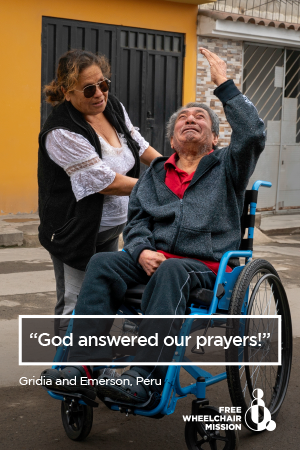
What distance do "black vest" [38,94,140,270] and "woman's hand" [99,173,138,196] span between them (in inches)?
2.4

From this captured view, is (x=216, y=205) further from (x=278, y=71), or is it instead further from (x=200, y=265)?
(x=278, y=71)

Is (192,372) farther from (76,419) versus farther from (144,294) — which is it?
(76,419)

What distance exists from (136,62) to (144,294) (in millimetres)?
7596

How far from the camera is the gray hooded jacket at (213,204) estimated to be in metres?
3.11

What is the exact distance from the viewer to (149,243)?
325 centimetres

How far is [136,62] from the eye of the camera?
10.0m

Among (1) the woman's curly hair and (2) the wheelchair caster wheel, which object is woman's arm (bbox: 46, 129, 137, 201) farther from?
(2) the wheelchair caster wheel

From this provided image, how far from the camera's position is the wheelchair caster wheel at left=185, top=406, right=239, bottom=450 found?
2734 millimetres

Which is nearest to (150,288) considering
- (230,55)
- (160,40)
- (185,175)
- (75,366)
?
(75,366)

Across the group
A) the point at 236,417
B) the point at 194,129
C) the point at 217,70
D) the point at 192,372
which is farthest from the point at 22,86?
the point at 236,417

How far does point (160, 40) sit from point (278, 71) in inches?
96.9

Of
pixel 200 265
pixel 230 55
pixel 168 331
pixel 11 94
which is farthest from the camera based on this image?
pixel 230 55

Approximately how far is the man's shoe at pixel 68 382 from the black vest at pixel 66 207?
0.73m

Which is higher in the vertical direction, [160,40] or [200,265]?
[160,40]
